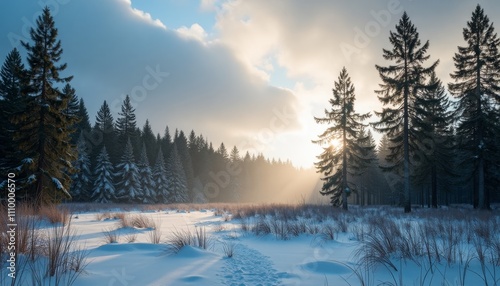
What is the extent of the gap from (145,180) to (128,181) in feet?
9.94

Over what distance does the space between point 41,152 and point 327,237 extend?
16.3 meters

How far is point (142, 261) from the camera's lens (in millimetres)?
3510

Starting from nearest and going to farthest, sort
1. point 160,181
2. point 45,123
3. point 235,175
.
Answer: point 45,123 < point 160,181 < point 235,175

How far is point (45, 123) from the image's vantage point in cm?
1382

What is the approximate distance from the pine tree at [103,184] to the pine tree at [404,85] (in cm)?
3636

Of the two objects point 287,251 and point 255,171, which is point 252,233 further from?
point 255,171

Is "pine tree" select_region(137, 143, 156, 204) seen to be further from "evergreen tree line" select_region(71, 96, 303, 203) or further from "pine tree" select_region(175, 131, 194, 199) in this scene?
"pine tree" select_region(175, 131, 194, 199)

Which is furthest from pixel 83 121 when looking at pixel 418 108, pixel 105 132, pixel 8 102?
pixel 418 108

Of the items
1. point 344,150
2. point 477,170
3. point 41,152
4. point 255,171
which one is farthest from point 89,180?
point 255,171

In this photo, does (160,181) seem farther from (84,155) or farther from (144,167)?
(84,155)

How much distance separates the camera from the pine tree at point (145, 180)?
3932cm


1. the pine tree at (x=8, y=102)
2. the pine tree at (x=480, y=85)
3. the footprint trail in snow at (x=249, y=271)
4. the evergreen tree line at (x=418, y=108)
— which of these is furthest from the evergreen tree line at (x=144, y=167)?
the pine tree at (x=480, y=85)

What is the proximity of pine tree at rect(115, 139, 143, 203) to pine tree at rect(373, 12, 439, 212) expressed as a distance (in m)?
35.1

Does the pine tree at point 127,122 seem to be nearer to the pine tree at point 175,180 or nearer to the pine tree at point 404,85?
the pine tree at point 175,180
